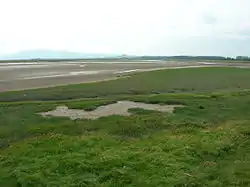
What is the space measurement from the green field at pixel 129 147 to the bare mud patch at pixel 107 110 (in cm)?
92

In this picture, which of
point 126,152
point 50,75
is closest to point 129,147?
Answer: point 126,152

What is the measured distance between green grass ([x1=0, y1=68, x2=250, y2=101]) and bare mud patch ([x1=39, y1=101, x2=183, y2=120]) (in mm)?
9289

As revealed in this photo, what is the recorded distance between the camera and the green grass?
45703 mm

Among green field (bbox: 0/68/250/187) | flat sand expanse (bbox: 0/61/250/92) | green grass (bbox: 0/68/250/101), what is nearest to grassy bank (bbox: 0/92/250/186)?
green field (bbox: 0/68/250/187)

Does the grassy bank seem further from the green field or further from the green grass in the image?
the green grass

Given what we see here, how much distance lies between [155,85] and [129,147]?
36.9 m

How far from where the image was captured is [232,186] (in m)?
15.8

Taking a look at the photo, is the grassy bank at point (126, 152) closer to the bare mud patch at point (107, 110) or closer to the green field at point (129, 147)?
the green field at point (129, 147)

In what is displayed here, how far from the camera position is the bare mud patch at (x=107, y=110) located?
107ft

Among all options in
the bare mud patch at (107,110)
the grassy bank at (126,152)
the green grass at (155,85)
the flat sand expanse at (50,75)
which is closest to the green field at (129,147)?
the grassy bank at (126,152)

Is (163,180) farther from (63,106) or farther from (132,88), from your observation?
(132,88)

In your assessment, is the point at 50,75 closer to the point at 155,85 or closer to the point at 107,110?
the point at 155,85

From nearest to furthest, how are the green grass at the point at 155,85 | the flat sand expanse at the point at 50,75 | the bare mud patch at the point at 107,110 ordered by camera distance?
the bare mud patch at the point at 107,110
the green grass at the point at 155,85
the flat sand expanse at the point at 50,75

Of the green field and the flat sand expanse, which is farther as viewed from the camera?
the flat sand expanse
